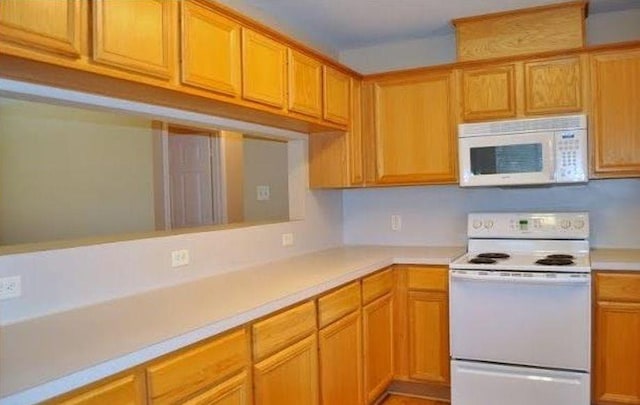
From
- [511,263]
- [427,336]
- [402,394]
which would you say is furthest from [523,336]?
[402,394]

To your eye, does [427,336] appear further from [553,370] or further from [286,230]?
[286,230]

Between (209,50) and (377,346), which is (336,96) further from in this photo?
(377,346)

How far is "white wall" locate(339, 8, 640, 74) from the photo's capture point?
3145mm

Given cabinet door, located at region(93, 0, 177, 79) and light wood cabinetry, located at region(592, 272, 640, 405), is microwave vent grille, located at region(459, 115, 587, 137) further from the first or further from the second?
cabinet door, located at region(93, 0, 177, 79)

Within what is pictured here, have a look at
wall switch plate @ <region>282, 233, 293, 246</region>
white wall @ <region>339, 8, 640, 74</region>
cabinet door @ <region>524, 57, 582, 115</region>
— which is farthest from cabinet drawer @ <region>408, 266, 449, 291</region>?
white wall @ <region>339, 8, 640, 74</region>

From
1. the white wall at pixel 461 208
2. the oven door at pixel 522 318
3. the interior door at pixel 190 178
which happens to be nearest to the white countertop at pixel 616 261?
the oven door at pixel 522 318

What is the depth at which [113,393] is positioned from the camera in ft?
4.17

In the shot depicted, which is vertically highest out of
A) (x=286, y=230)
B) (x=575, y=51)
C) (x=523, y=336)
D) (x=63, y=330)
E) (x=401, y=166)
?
(x=575, y=51)

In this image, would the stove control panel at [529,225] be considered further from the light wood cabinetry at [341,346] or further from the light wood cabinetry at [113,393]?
the light wood cabinetry at [113,393]

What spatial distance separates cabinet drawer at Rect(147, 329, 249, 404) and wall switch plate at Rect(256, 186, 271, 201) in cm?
267

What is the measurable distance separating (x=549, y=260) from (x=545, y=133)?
29.0 inches

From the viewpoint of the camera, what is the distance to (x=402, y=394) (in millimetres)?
3225

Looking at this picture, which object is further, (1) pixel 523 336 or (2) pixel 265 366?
(1) pixel 523 336

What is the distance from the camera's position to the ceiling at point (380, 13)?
2.95 meters
